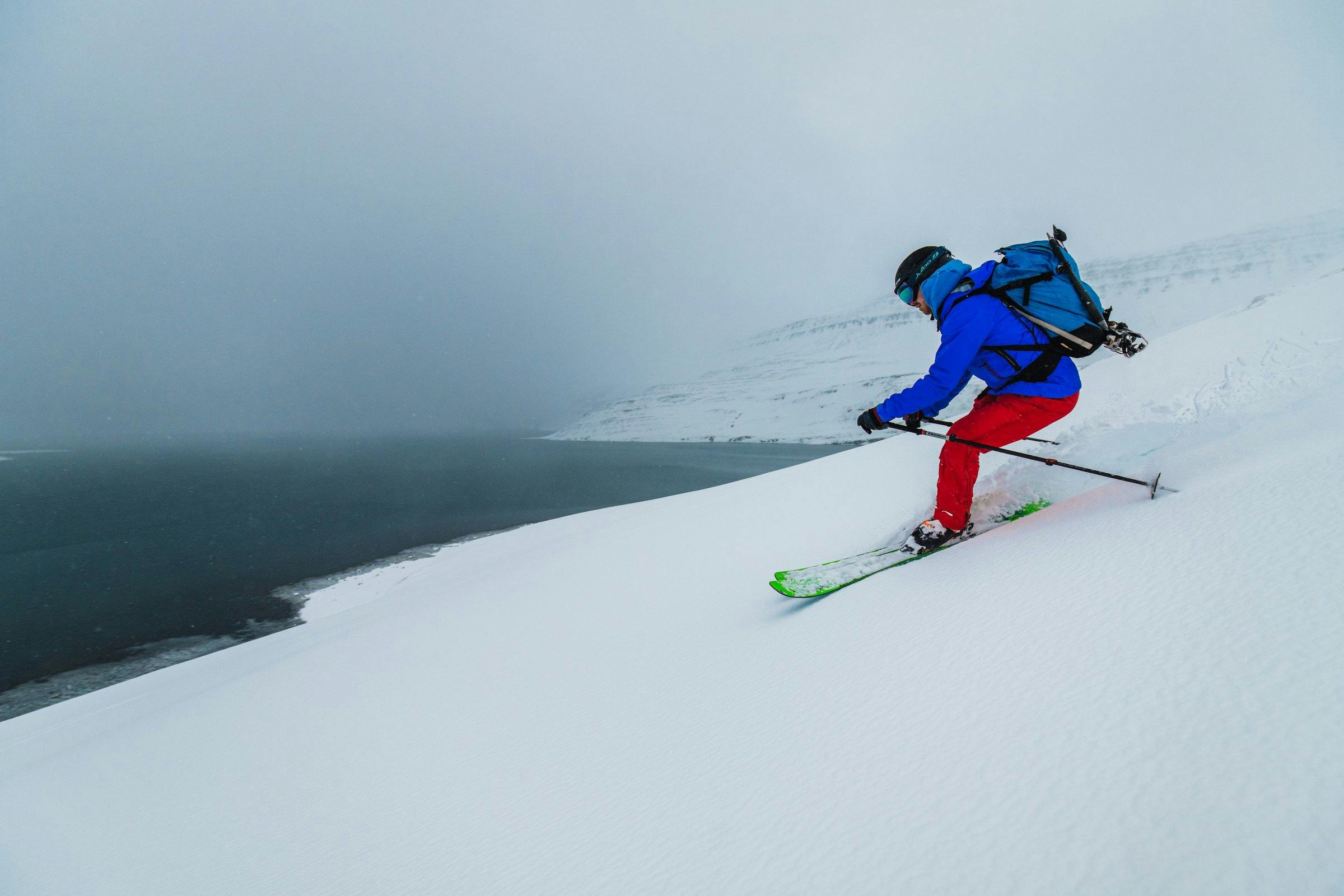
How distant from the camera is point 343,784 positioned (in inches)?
129

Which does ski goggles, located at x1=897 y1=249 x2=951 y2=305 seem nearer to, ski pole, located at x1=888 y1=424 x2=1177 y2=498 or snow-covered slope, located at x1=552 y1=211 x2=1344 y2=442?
ski pole, located at x1=888 y1=424 x2=1177 y2=498

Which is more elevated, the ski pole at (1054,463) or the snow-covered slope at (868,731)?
the ski pole at (1054,463)

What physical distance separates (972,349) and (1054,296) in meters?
0.57

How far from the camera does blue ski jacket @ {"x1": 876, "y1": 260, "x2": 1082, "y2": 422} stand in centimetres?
321

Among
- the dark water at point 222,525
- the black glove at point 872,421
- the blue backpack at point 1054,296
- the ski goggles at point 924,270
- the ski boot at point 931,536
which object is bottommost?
the dark water at point 222,525

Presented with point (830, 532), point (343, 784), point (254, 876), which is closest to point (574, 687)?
point (343, 784)

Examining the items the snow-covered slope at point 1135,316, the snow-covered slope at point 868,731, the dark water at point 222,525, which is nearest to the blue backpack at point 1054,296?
the snow-covered slope at point 868,731

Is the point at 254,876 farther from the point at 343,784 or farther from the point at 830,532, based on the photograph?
the point at 830,532

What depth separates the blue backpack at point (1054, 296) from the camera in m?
3.11

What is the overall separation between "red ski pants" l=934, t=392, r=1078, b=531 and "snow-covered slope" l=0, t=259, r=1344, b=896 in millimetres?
347

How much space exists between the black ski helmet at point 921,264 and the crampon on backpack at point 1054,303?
0.36m

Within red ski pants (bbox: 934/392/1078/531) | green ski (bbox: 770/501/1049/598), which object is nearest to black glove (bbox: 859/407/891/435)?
red ski pants (bbox: 934/392/1078/531)

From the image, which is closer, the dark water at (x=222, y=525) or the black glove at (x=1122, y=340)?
the black glove at (x=1122, y=340)

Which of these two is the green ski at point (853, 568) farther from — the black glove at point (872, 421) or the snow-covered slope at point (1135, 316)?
the snow-covered slope at point (1135, 316)
